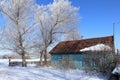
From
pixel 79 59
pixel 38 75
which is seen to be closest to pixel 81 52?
pixel 79 59

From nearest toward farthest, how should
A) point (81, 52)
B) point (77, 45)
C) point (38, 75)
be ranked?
point (38, 75)
point (81, 52)
point (77, 45)

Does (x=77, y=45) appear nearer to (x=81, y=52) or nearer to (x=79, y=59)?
(x=81, y=52)

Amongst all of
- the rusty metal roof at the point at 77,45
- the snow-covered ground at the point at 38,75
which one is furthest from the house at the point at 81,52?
the snow-covered ground at the point at 38,75

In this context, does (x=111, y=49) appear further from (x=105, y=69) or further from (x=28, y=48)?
(x=28, y=48)

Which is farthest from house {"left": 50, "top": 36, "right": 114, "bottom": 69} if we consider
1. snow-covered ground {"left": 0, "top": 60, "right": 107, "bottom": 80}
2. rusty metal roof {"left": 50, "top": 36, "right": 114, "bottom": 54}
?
snow-covered ground {"left": 0, "top": 60, "right": 107, "bottom": 80}

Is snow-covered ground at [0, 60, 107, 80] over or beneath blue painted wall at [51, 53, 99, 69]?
beneath

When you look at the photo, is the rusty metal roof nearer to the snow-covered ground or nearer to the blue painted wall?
the blue painted wall

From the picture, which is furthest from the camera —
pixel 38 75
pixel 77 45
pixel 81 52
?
pixel 77 45

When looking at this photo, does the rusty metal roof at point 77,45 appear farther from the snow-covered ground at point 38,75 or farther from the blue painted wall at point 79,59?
the snow-covered ground at point 38,75

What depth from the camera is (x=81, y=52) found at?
26.5 metres

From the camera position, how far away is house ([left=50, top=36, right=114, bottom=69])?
19672 mm

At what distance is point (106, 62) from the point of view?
735 inches

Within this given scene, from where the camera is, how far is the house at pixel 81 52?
19.7 meters

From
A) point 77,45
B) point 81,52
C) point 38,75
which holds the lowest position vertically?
point 38,75
